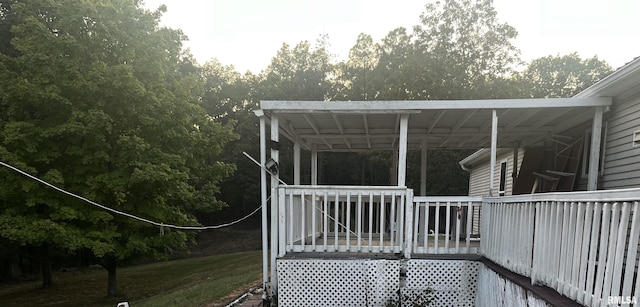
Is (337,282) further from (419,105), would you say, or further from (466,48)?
(466,48)

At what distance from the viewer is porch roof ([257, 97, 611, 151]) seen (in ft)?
16.2

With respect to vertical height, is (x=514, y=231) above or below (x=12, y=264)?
above

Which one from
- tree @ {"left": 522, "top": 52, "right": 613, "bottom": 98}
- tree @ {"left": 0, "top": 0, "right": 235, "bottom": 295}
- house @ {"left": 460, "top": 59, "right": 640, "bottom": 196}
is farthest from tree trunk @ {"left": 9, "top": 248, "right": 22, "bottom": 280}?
tree @ {"left": 522, "top": 52, "right": 613, "bottom": 98}

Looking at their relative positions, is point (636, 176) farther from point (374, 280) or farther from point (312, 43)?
point (312, 43)

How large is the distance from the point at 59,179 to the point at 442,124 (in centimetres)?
794

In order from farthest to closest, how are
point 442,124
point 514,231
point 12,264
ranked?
point 12,264 < point 442,124 < point 514,231

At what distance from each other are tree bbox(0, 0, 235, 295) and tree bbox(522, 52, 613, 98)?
22.5 meters

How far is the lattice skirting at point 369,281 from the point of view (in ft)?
15.5

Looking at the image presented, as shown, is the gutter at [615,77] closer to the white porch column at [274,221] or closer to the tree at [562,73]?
the white porch column at [274,221]

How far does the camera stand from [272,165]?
5043 mm

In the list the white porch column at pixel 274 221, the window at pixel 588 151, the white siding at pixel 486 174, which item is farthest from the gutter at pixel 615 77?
the white porch column at pixel 274 221

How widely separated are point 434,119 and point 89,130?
7389mm

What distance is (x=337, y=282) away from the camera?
483 cm

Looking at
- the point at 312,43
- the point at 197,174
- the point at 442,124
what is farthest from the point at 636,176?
the point at 312,43
